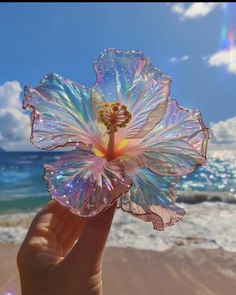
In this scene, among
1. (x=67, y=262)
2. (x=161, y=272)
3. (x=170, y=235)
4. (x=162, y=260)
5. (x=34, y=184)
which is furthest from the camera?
(x=34, y=184)

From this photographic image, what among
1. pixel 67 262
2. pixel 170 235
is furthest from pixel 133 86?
pixel 170 235

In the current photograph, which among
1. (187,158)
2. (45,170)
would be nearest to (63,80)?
(45,170)

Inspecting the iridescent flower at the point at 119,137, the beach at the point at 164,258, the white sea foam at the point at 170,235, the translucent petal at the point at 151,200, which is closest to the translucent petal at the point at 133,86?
the iridescent flower at the point at 119,137

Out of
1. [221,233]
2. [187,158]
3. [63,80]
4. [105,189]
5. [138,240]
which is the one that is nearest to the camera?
[105,189]

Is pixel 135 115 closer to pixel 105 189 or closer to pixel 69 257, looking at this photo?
pixel 105 189

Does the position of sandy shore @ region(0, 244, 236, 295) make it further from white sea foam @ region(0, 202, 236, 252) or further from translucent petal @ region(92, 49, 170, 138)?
translucent petal @ region(92, 49, 170, 138)

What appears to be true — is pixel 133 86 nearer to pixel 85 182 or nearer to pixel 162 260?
pixel 85 182
